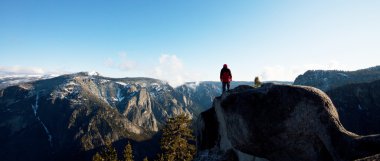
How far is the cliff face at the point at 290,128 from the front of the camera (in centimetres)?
2008

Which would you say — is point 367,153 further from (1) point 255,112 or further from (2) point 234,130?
(2) point 234,130

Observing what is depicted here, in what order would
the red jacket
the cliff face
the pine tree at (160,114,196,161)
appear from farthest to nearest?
the pine tree at (160,114,196,161) < the red jacket < the cliff face

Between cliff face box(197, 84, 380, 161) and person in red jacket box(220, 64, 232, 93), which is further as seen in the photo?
person in red jacket box(220, 64, 232, 93)

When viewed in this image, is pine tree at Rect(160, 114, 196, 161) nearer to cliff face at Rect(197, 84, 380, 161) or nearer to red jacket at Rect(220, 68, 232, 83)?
red jacket at Rect(220, 68, 232, 83)

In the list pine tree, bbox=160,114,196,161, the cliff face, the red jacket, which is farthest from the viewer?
pine tree, bbox=160,114,196,161

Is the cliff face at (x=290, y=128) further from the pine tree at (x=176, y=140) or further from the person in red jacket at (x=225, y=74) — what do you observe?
the pine tree at (x=176, y=140)

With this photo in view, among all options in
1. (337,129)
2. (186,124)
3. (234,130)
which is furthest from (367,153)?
(186,124)

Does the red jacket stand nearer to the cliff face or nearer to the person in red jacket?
the person in red jacket

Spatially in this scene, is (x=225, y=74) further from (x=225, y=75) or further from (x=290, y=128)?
(x=290, y=128)

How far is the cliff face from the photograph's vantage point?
20.1 meters

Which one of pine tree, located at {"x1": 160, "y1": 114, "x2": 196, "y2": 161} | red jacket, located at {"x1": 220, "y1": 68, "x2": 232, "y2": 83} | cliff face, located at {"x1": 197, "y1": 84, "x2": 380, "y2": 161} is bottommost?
pine tree, located at {"x1": 160, "y1": 114, "x2": 196, "y2": 161}

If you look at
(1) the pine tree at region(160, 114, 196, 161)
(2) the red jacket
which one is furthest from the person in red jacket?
(1) the pine tree at region(160, 114, 196, 161)

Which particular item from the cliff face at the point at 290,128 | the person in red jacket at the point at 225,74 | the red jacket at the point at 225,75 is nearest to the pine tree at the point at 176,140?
the person in red jacket at the point at 225,74

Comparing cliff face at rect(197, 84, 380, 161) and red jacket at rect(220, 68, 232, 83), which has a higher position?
red jacket at rect(220, 68, 232, 83)
